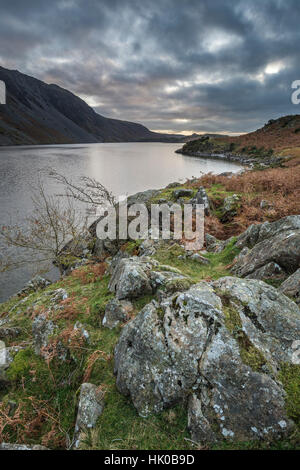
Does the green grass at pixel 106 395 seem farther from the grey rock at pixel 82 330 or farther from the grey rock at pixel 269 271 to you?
the grey rock at pixel 269 271

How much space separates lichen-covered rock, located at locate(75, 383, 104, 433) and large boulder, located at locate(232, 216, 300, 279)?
17.8 feet

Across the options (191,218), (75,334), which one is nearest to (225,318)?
(75,334)

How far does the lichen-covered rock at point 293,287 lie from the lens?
19.3 ft

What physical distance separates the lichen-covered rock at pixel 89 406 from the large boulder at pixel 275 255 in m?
5.43

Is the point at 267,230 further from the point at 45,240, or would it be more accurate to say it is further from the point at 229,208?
the point at 45,240

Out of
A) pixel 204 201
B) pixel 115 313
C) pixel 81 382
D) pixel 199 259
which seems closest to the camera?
pixel 81 382

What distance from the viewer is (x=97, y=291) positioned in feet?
30.5

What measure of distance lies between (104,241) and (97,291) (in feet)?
21.7

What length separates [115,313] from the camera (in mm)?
6996

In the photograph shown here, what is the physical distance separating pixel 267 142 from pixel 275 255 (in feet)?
295

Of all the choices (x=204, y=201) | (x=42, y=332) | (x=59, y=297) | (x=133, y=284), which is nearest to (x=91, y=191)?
(x=204, y=201)

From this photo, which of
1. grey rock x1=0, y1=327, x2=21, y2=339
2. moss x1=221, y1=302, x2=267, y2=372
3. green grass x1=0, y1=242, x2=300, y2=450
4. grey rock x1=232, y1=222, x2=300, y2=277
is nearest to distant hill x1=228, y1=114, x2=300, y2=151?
grey rock x1=232, y1=222, x2=300, y2=277
